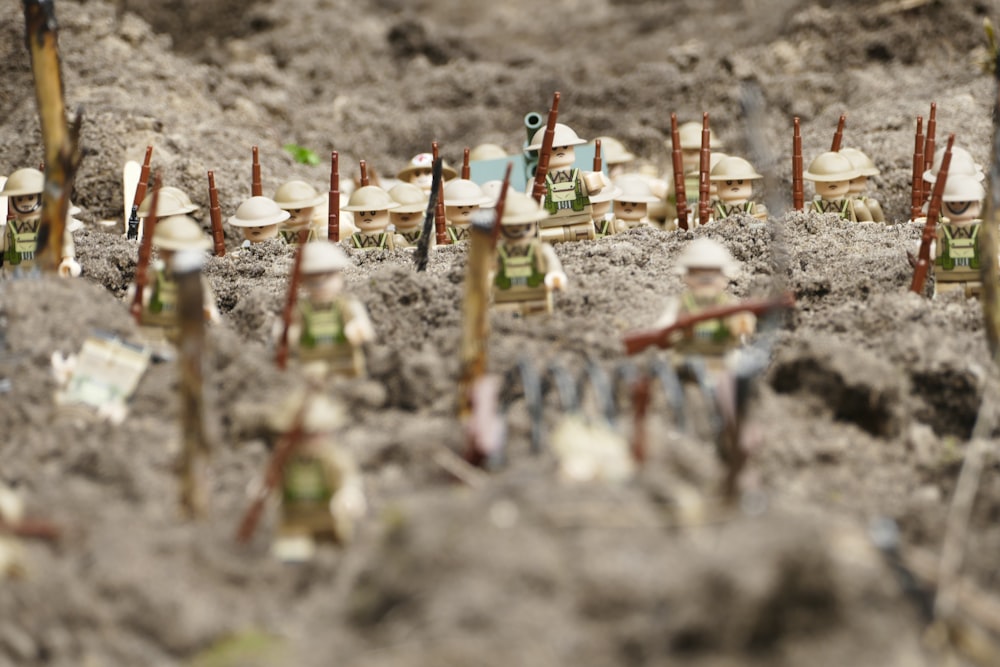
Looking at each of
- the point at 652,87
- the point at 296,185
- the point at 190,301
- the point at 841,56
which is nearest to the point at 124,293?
the point at 296,185

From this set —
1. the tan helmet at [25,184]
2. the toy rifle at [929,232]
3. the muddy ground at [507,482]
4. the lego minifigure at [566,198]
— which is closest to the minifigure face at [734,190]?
the muddy ground at [507,482]

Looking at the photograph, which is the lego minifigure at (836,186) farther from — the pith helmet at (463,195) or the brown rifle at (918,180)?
the pith helmet at (463,195)

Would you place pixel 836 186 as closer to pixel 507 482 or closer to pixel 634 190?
pixel 634 190

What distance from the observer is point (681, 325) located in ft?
17.1

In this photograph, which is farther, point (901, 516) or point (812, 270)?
point (812, 270)

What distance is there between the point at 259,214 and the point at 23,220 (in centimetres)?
149

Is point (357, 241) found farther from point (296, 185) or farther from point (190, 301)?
point (190, 301)

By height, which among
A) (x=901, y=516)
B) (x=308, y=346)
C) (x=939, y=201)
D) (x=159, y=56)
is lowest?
(x=901, y=516)

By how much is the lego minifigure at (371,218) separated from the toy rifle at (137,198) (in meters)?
1.40

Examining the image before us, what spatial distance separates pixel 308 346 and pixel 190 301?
3.06 ft

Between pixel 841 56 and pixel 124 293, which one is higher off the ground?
pixel 841 56

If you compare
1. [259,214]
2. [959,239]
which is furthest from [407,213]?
[959,239]

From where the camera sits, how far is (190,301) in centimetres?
438

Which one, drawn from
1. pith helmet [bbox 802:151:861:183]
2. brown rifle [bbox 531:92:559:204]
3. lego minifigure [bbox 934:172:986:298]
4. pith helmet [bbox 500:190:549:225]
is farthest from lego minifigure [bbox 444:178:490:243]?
lego minifigure [bbox 934:172:986:298]
